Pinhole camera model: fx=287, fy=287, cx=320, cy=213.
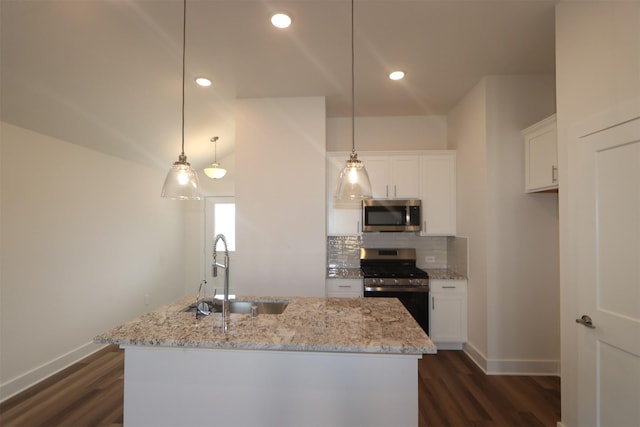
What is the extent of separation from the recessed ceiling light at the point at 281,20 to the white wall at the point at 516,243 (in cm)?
205

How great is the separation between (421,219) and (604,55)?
220 centimetres

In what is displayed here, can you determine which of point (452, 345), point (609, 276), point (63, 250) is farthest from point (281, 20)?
point (452, 345)

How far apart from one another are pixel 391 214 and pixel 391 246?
0.53m

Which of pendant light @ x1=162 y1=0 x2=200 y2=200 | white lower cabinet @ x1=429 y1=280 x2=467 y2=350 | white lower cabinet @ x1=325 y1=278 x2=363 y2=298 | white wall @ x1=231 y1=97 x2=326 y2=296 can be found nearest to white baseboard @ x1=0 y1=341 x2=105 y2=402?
white wall @ x1=231 y1=97 x2=326 y2=296

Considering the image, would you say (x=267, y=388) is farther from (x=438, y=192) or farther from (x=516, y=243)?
(x=438, y=192)

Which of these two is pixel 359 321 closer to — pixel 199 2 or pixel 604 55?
pixel 604 55

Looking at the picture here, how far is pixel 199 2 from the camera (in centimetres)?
186

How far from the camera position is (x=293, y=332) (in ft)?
4.93

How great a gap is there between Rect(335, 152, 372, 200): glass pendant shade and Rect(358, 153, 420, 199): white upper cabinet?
1.81 meters

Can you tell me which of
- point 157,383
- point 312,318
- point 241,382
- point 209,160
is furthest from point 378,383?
point 209,160

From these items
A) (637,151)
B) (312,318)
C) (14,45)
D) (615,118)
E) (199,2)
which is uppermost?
(199,2)

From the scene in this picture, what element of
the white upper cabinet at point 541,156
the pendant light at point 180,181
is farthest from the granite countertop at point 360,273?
the pendant light at point 180,181

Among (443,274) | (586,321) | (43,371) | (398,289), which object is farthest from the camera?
(443,274)

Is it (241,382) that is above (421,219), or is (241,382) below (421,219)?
below
